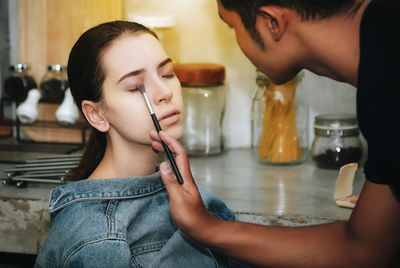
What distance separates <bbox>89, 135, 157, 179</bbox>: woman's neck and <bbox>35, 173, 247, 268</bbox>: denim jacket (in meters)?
0.04

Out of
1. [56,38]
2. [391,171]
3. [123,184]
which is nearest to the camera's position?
[391,171]

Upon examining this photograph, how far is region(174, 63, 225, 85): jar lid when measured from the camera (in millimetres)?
2027

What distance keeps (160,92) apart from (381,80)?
468 millimetres

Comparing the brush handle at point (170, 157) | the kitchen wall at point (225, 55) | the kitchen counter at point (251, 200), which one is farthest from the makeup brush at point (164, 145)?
the kitchen wall at point (225, 55)

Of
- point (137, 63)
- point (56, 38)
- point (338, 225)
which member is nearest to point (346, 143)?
point (338, 225)

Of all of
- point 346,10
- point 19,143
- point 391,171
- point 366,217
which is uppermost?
point 346,10

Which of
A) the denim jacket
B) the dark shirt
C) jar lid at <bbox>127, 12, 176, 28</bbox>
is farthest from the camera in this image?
jar lid at <bbox>127, 12, 176, 28</bbox>

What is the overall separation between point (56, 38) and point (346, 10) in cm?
138

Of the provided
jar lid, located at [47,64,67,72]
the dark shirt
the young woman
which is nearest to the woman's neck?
the young woman

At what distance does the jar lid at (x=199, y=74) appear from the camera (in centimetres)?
203

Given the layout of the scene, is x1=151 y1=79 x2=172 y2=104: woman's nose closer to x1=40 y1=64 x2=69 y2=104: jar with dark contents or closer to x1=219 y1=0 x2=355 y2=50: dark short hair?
x1=219 y1=0 x2=355 y2=50: dark short hair

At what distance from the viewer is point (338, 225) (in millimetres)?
1249

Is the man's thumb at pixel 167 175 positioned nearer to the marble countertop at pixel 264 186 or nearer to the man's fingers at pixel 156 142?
the man's fingers at pixel 156 142

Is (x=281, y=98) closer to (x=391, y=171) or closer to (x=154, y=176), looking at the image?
(x=154, y=176)
